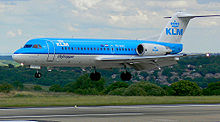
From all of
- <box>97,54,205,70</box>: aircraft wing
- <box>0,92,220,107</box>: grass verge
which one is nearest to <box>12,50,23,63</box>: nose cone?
<box>0,92,220,107</box>: grass verge

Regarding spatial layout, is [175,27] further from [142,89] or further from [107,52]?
[142,89]

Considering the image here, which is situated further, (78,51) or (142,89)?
(142,89)

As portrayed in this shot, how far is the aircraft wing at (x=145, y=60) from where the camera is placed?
56.0 m

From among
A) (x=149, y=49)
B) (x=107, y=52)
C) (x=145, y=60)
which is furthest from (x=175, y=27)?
(x=107, y=52)

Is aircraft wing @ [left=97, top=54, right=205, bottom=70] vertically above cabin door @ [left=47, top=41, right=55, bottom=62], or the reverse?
cabin door @ [left=47, top=41, right=55, bottom=62]

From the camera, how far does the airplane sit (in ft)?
168

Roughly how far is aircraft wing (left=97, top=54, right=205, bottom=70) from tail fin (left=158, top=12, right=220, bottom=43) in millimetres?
4987

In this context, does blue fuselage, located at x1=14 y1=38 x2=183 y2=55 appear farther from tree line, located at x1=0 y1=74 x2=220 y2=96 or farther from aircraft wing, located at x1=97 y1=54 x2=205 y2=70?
tree line, located at x1=0 y1=74 x2=220 y2=96

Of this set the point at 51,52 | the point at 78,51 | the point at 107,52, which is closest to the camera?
the point at 51,52

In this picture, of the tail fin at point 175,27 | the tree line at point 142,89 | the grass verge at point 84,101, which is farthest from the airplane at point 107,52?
the tree line at point 142,89

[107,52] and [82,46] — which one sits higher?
[82,46]

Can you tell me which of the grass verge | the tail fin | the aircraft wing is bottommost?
the grass verge

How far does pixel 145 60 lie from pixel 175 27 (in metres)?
9.16

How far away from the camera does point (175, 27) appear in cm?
6431
